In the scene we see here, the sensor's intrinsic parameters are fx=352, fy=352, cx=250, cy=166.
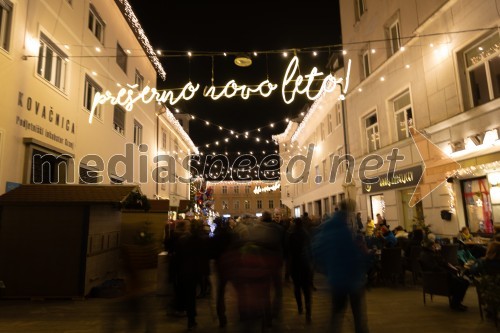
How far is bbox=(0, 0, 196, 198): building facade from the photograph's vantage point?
8703mm

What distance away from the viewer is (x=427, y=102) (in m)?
11.6

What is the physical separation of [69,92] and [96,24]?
13.7ft

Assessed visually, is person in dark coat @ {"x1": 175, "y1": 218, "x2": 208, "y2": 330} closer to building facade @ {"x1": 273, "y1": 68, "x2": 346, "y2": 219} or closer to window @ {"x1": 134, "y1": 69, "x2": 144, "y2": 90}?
building facade @ {"x1": 273, "y1": 68, "x2": 346, "y2": 219}

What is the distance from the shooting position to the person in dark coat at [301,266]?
6352 millimetres

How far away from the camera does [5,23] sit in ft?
28.3

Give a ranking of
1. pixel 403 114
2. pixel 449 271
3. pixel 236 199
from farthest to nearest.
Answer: pixel 236 199, pixel 403 114, pixel 449 271

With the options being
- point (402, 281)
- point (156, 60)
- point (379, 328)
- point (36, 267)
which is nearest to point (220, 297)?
point (379, 328)

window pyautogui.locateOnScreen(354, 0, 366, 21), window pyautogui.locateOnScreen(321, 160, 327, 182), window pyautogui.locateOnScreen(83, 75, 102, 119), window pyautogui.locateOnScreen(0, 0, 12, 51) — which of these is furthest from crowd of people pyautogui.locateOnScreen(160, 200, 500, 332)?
window pyautogui.locateOnScreen(321, 160, 327, 182)

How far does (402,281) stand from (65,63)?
39.6 feet

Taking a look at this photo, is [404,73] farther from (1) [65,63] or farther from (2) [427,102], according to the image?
(1) [65,63]

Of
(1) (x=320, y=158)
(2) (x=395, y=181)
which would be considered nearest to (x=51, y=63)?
(2) (x=395, y=181)

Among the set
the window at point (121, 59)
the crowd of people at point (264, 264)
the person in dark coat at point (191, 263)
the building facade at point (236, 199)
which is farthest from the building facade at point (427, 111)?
the building facade at point (236, 199)

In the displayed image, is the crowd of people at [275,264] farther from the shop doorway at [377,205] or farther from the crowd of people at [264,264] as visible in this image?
the shop doorway at [377,205]

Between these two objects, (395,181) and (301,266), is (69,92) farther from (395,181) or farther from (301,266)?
(395,181)
